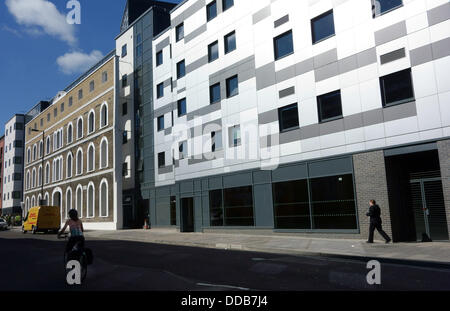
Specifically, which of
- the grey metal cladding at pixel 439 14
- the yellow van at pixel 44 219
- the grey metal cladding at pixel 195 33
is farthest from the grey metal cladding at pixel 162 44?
the grey metal cladding at pixel 439 14

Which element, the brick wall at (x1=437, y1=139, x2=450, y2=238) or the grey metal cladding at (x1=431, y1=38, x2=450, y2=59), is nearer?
the brick wall at (x1=437, y1=139, x2=450, y2=238)


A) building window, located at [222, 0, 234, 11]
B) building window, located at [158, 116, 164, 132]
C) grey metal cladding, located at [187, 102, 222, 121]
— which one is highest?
building window, located at [222, 0, 234, 11]

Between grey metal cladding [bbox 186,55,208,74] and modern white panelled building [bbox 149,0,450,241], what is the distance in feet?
0.31

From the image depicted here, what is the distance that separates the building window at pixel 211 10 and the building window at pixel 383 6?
448 inches

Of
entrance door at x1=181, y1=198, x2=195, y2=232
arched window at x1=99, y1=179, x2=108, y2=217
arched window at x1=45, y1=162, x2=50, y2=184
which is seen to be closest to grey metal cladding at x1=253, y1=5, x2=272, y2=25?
entrance door at x1=181, y1=198, x2=195, y2=232

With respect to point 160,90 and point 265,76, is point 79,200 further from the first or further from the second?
point 265,76

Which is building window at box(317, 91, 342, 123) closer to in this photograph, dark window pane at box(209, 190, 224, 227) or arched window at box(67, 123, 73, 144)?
dark window pane at box(209, 190, 224, 227)

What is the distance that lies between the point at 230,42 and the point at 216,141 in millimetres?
6378

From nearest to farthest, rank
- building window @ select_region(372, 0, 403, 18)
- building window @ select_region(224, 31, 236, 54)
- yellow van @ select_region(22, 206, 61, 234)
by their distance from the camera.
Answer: building window @ select_region(372, 0, 403, 18) → building window @ select_region(224, 31, 236, 54) → yellow van @ select_region(22, 206, 61, 234)

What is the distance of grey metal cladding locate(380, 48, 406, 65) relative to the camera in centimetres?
1478

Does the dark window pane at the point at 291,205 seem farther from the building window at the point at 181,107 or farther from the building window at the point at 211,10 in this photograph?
the building window at the point at 211,10

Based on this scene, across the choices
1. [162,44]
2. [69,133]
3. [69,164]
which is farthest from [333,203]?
[69,133]

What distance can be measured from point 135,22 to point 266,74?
2082 centimetres
